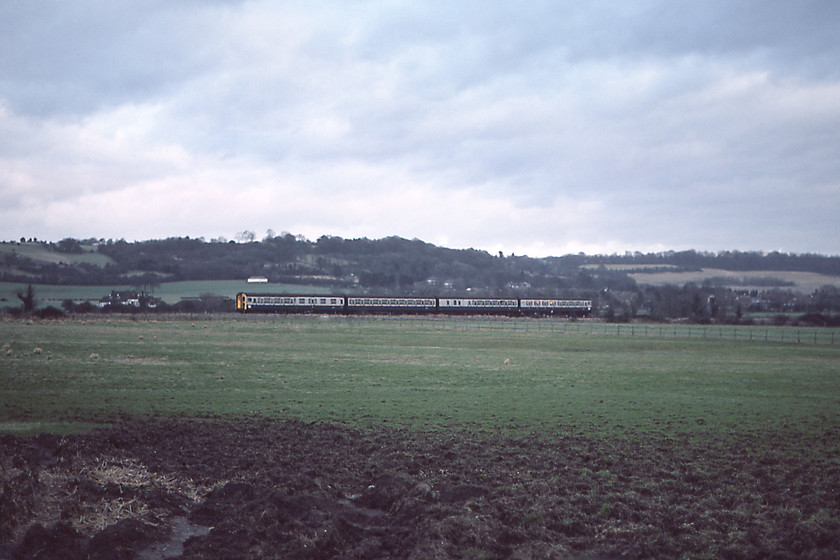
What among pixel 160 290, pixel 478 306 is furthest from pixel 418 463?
pixel 160 290

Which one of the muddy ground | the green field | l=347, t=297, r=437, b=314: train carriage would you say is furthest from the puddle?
l=347, t=297, r=437, b=314: train carriage

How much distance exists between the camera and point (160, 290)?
5404 inches

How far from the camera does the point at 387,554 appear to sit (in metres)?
7.86

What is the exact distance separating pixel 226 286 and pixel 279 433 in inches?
5287

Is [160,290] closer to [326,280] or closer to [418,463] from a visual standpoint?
[326,280]

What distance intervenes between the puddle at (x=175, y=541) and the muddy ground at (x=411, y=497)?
3cm

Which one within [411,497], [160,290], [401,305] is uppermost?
[160,290]

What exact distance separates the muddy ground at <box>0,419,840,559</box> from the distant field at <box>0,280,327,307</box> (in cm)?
9510

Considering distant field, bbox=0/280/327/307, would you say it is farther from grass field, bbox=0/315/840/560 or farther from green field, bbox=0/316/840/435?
grass field, bbox=0/315/840/560

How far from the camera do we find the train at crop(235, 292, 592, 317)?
286 ft

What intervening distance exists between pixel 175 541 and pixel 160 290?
14019cm

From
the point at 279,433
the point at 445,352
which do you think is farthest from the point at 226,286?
the point at 279,433

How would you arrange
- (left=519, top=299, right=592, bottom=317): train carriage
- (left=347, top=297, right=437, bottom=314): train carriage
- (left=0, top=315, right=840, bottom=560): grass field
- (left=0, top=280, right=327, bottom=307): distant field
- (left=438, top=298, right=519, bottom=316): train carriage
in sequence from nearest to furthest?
(left=0, top=315, right=840, bottom=560): grass field < (left=347, top=297, right=437, bottom=314): train carriage < (left=438, top=298, right=519, bottom=316): train carriage < (left=519, top=299, right=592, bottom=317): train carriage < (left=0, top=280, right=327, bottom=307): distant field

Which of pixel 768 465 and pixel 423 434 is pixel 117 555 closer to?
pixel 423 434
